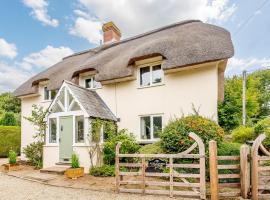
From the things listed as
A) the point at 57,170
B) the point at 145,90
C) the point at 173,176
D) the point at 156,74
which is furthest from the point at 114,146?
the point at 156,74

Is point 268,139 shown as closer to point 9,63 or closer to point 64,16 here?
point 64,16

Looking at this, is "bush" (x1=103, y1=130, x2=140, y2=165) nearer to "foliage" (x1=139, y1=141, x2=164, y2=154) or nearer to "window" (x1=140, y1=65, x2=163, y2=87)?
"foliage" (x1=139, y1=141, x2=164, y2=154)

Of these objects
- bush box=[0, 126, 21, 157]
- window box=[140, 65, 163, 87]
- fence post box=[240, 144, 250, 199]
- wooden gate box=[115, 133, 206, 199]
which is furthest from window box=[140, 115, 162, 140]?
bush box=[0, 126, 21, 157]

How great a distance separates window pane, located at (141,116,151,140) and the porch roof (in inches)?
66.7

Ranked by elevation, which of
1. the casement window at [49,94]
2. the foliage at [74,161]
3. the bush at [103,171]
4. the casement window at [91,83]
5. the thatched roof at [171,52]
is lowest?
the bush at [103,171]

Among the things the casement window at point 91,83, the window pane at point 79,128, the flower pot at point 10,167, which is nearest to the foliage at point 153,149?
the window pane at point 79,128

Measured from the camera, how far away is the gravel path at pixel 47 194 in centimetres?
692

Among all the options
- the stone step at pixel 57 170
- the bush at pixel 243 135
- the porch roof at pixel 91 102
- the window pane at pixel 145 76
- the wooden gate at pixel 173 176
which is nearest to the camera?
the wooden gate at pixel 173 176

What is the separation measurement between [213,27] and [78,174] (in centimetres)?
1128

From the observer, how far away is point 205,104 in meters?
10.8

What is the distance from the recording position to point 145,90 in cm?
1233

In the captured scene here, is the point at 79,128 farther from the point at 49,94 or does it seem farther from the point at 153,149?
the point at 49,94

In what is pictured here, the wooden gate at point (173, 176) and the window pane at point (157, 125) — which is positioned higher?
the window pane at point (157, 125)

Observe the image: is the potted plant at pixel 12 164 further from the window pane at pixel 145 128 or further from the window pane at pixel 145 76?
the window pane at pixel 145 76
